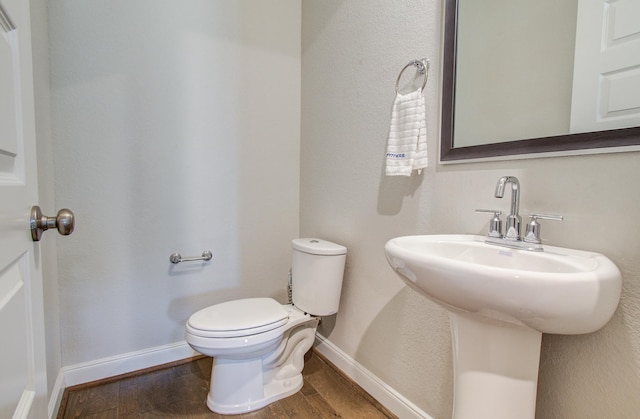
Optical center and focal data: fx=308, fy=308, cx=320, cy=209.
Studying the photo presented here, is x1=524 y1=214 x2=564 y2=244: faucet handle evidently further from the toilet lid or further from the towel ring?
the toilet lid

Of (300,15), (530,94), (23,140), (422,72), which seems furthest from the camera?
(300,15)

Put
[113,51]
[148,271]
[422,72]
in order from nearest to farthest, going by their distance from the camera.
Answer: [422,72] < [113,51] < [148,271]

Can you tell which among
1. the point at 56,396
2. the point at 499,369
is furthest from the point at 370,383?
the point at 56,396

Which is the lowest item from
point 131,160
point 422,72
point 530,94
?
point 131,160

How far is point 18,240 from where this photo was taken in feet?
1.66

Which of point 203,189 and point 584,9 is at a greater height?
point 584,9

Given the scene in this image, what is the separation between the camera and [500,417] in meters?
0.77

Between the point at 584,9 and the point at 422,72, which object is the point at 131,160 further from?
the point at 584,9

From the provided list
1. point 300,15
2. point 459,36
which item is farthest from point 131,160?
point 459,36

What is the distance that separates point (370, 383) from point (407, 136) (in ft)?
3.75

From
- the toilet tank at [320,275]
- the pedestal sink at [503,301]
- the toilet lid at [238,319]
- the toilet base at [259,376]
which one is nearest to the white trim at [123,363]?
the toilet base at [259,376]

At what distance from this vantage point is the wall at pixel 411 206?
738 millimetres

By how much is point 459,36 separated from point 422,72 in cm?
16

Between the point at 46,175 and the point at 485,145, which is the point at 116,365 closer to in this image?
the point at 46,175
